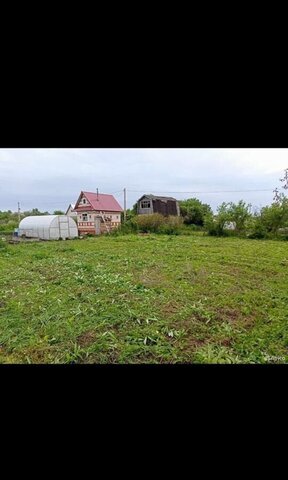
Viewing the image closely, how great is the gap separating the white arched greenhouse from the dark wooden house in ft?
4.68

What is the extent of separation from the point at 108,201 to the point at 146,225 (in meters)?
0.83

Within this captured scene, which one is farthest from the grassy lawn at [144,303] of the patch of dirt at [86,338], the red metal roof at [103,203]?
the red metal roof at [103,203]

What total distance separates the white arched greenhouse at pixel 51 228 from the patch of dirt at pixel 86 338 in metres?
2.84

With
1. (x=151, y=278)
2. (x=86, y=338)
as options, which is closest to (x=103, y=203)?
(x=151, y=278)

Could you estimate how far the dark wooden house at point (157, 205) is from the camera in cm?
358

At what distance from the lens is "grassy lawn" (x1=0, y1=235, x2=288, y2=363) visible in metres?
1.75

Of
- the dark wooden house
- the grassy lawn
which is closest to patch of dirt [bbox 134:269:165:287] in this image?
the grassy lawn

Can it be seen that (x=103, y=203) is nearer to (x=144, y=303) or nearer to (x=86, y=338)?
(x=144, y=303)

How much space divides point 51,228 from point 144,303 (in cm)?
314

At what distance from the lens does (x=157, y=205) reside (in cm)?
372
